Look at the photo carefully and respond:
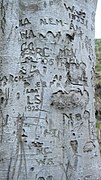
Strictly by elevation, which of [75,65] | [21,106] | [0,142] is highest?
[75,65]

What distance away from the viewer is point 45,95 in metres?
1.95

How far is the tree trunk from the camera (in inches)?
75.2

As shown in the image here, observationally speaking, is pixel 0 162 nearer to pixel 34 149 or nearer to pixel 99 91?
pixel 34 149

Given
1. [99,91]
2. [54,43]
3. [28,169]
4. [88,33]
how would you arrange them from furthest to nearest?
[99,91] < [88,33] < [54,43] < [28,169]

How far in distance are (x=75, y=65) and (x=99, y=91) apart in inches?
148

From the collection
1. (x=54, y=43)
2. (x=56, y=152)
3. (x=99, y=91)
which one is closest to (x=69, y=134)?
(x=56, y=152)

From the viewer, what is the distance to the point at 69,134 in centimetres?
198

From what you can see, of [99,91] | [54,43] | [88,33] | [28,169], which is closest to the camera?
[28,169]

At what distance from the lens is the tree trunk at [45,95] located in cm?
191

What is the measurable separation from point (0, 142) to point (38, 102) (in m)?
0.28

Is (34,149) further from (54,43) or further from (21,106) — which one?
(54,43)

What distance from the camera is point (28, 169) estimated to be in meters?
1.88

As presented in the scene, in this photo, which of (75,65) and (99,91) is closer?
(75,65)

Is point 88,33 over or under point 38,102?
over
